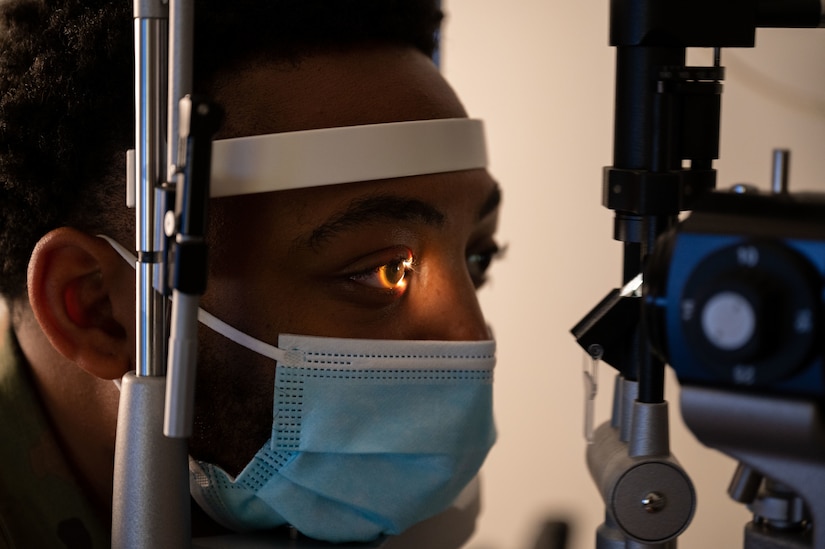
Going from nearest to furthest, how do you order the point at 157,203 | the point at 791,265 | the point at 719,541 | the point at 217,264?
1. the point at 791,265
2. the point at 157,203
3. the point at 217,264
4. the point at 719,541

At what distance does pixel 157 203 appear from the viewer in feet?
2.60

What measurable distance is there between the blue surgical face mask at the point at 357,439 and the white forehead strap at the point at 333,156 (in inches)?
6.2

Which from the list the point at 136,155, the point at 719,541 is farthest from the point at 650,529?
the point at 719,541

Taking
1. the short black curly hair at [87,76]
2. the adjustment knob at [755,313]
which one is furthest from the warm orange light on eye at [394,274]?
the adjustment knob at [755,313]

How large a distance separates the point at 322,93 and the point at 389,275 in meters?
0.19

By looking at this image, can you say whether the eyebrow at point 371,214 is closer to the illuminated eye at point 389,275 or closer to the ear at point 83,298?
the illuminated eye at point 389,275

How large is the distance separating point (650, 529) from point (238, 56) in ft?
1.90

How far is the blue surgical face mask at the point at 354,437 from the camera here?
94cm

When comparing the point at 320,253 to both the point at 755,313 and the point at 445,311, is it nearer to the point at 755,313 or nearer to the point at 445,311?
the point at 445,311

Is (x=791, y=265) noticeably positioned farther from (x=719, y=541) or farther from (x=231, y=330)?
(x=719, y=541)

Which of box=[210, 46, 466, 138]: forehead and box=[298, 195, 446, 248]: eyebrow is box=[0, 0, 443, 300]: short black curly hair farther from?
box=[298, 195, 446, 248]: eyebrow

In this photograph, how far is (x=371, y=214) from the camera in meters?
0.96

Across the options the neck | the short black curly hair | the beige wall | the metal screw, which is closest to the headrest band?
the short black curly hair

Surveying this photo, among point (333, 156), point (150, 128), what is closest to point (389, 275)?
point (333, 156)
